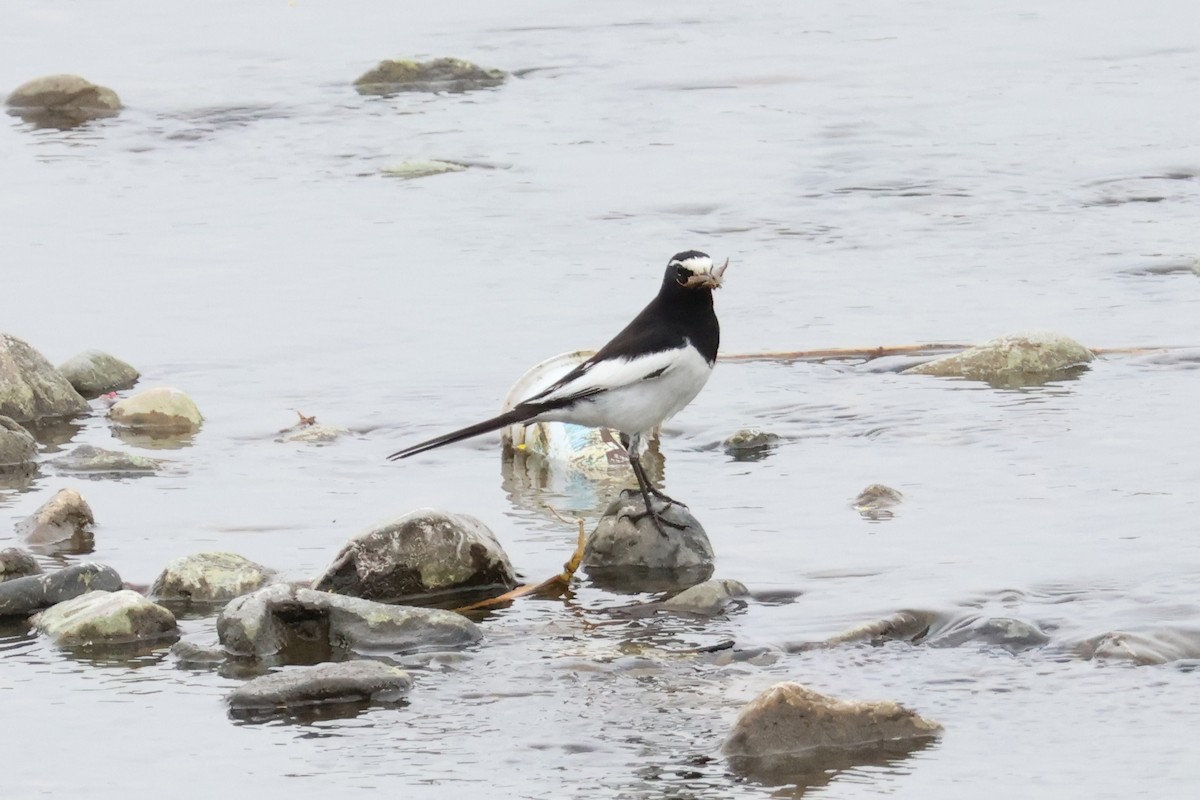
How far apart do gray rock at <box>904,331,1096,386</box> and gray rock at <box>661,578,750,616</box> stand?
11.1 feet

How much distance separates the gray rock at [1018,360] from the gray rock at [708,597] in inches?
133

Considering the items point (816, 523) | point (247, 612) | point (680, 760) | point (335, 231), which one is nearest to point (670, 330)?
point (816, 523)

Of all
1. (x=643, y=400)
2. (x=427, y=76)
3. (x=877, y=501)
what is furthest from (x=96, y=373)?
(x=427, y=76)

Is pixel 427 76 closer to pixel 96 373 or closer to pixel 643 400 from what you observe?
pixel 96 373

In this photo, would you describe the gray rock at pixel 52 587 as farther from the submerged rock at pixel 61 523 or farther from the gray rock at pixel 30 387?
the gray rock at pixel 30 387

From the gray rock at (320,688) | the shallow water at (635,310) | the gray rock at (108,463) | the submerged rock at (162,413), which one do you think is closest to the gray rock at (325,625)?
the shallow water at (635,310)

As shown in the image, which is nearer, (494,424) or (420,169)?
(494,424)

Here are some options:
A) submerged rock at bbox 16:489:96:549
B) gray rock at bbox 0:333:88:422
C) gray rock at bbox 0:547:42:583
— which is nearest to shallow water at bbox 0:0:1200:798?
submerged rock at bbox 16:489:96:549

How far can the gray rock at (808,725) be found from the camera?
5.80 m

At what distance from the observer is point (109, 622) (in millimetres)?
7055

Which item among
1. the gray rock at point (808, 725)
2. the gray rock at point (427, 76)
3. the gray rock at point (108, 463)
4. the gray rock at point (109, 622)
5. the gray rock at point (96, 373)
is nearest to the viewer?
the gray rock at point (808, 725)

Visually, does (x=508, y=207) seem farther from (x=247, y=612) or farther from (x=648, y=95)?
(x=247, y=612)

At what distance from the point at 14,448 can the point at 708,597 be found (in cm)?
383

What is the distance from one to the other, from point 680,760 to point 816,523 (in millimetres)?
2674
